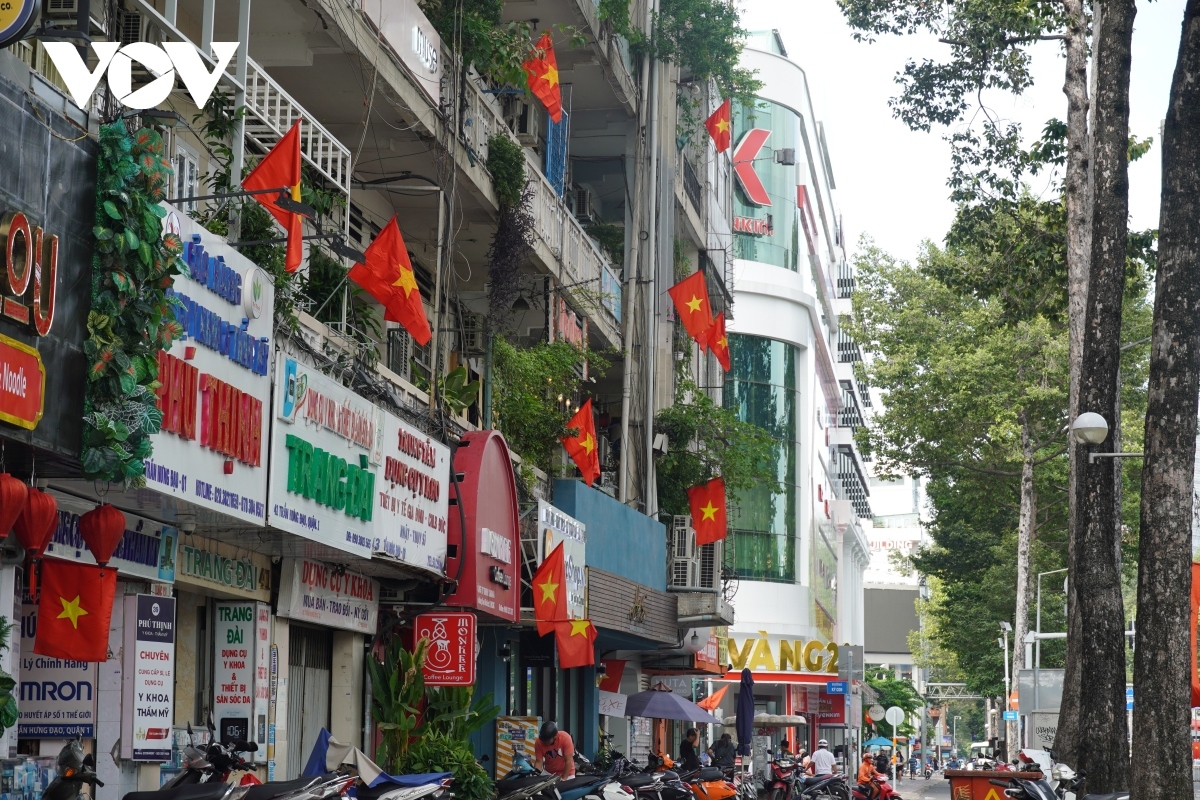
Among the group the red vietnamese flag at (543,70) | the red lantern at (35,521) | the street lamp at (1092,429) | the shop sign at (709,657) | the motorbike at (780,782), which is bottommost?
the motorbike at (780,782)

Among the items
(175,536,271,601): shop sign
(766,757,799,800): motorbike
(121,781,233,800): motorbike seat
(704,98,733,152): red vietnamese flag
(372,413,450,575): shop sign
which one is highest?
(704,98,733,152): red vietnamese flag

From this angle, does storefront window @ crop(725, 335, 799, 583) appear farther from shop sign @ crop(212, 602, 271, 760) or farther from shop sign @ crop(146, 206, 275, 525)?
shop sign @ crop(146, 206, 275, 525)

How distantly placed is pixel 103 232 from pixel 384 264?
5694 millimetres

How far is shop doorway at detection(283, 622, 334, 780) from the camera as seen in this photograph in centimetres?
1611

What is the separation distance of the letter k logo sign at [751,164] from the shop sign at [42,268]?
47.4 m

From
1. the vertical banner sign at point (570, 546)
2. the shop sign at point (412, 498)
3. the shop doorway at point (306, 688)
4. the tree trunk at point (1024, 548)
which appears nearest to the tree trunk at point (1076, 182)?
the vertical banner sign at point (570, 546)

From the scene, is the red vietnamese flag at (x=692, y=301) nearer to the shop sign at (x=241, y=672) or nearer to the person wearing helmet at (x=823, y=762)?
the person wearing helmet at (x=823, y=762)

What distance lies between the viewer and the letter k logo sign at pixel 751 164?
185 ft

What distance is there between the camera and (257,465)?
12.5 m

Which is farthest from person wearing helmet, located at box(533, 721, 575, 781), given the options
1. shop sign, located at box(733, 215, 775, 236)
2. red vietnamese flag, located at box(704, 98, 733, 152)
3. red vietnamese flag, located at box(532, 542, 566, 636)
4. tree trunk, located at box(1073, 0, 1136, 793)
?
shop sign, located at box(733, 215, 775, 236)

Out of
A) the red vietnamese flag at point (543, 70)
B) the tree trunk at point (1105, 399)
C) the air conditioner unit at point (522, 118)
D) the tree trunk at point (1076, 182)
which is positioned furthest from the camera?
the air conditioner unit at point (522, 118)

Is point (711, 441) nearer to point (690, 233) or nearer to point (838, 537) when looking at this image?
point (690, 233)

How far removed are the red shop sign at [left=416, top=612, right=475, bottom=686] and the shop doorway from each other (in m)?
1.05

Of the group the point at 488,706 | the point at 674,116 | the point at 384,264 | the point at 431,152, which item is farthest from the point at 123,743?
the point at 674,116
